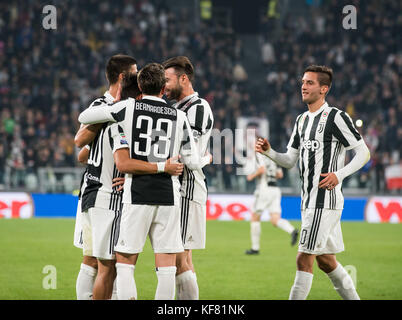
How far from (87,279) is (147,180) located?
1108 mm

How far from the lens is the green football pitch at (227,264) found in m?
7.71

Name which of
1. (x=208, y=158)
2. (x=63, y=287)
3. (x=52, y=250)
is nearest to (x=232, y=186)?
(x=52, y=250)

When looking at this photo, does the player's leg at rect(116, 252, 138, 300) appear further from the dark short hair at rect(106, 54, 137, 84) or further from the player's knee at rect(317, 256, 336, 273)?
the player's knee at rect(317, 256, 336, 273)

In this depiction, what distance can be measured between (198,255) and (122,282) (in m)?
6.29

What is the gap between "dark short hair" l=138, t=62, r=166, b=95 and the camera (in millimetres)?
4949

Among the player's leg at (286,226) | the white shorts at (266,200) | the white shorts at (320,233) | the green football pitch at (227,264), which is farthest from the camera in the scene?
the player's leg at (286,226)

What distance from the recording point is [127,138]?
4.94m

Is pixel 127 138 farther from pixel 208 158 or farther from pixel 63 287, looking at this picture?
pixel 63 287

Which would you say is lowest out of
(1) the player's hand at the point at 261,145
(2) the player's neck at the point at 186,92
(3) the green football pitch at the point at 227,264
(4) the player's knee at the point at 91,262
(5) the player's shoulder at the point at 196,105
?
(3) the green football pitch at the point at 227,264

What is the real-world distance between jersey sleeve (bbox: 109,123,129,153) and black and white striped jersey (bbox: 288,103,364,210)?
1.82 meters

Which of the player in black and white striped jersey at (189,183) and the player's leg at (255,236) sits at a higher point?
the player in black and white striped jersey at (189,183)

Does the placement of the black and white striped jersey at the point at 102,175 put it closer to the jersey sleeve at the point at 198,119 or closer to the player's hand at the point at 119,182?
the player's hand at the point at 119,182

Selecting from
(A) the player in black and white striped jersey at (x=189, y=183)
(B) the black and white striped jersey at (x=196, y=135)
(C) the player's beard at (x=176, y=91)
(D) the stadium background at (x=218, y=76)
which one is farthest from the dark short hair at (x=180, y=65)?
(D) the stadium background at (x=218, y=76)

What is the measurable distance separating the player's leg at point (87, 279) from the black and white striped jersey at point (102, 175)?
487 millimetres
